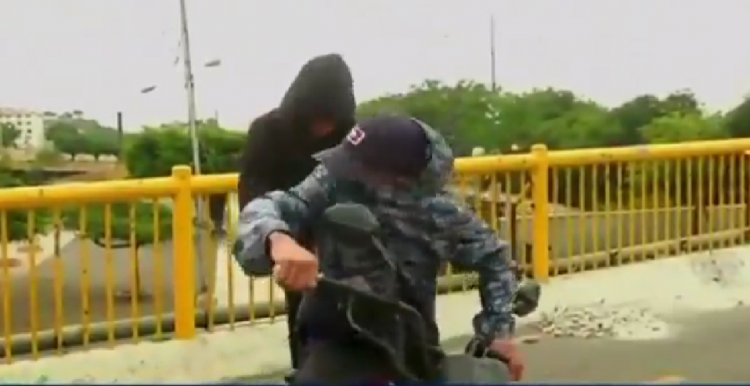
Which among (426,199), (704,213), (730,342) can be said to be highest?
(426,199)

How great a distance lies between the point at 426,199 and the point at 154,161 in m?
8.77

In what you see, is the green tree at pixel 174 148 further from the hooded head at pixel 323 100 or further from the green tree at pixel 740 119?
the hooded head at pixel 323 100

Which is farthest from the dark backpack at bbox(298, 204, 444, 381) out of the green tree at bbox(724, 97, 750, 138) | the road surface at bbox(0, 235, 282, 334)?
the green tree at bbox(724, 97, 750, 138)

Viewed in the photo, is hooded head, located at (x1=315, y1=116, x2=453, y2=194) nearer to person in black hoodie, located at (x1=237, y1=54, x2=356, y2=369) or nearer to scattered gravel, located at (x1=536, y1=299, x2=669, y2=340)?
person in black hoodie, located at (x1=237, y1=54, x2=356, y2=369)

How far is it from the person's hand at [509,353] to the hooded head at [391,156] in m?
0.35

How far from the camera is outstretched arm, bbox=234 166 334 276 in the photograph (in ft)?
7.76

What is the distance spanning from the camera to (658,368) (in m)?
5.86

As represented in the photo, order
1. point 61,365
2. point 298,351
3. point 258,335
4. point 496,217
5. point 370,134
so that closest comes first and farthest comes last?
1. point 370,134
2. point 298,351
3. point 61,365
4. point 258,335
5. point 496,217

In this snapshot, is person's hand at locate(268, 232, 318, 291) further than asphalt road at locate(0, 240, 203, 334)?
No

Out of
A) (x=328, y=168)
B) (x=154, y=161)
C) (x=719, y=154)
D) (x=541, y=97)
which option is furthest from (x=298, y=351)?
(x=541, y=97)

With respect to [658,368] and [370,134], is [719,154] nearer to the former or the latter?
[658,368]

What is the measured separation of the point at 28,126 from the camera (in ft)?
35.9

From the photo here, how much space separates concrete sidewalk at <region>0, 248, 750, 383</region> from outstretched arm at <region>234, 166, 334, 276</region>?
7.94ft

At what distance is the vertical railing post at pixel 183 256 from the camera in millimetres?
5773
